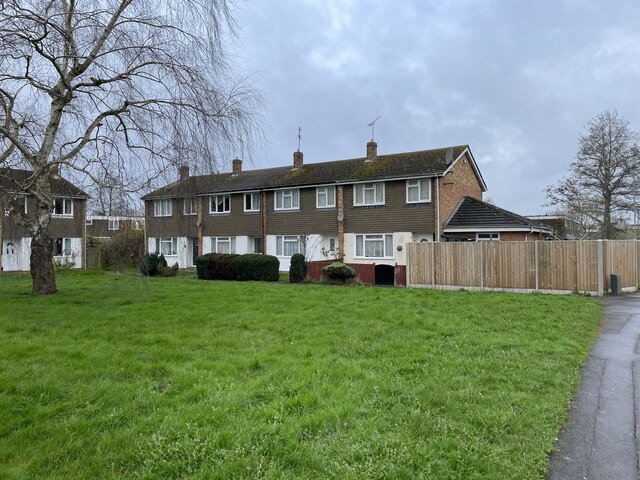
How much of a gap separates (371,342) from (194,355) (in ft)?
9.28

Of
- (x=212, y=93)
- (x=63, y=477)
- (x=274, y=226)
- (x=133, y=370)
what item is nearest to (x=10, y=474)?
(x=63, y=477)

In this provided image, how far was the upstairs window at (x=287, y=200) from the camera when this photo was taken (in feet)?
89.0

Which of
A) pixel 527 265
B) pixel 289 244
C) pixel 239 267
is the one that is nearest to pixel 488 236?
pixel 527 265

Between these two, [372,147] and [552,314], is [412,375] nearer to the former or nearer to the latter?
[552,314]

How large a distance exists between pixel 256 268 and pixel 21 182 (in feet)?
38.7

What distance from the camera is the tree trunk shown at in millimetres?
13062

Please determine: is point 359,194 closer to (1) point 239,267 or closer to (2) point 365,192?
(2) point 365,192

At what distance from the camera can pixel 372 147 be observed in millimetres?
27047

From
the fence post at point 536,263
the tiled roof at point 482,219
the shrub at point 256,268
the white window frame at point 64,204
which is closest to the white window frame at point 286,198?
the shrub at point 256,268

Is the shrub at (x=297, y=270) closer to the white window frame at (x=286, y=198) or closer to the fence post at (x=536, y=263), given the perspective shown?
the white window frame at (x=286, y=198)

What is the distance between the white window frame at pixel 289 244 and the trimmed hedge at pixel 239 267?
427 centimetres

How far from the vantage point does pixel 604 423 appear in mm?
4395

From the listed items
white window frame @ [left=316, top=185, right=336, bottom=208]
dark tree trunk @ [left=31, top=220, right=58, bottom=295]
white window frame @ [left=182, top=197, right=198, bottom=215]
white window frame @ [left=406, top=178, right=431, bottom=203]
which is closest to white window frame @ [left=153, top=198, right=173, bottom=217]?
white window frame @ [left=182, top=197, right=198, bottom=215]

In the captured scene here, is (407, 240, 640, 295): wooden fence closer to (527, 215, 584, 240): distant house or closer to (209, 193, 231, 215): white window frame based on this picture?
(209, 193, 231, 215): white window frame
